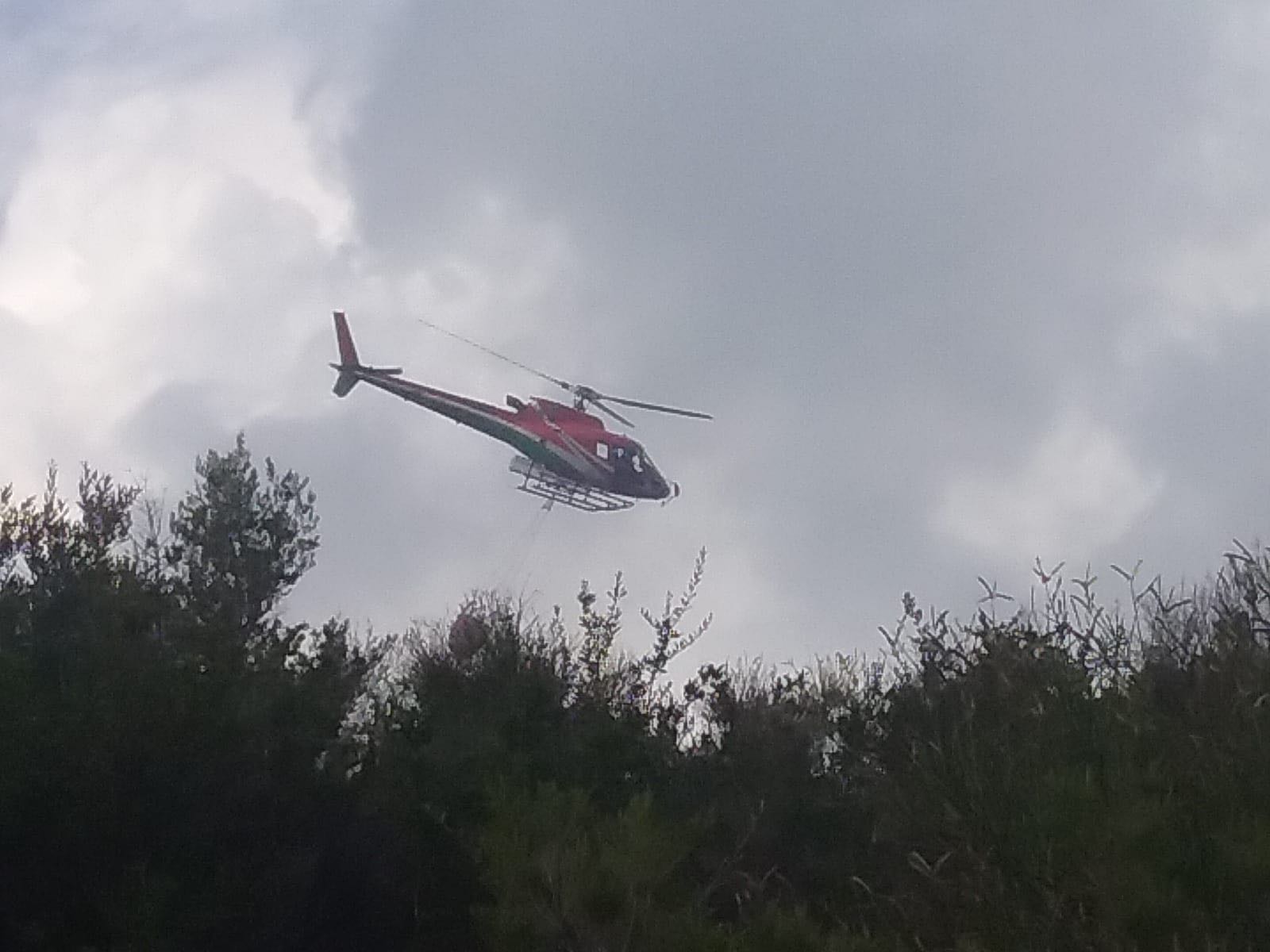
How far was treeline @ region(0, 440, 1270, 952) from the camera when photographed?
30.1 ft

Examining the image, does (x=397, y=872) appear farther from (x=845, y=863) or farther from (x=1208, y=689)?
(x=1208, y=689)

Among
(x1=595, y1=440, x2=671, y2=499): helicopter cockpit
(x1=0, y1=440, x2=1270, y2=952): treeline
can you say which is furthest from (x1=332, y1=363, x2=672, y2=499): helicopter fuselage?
(x1=0, y1=440, x2=1270, y2=952): treeline

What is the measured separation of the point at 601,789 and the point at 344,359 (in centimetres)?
2673

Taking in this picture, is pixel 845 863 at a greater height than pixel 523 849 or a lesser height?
greater

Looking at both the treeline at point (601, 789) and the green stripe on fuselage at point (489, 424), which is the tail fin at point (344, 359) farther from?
the treeline at point (601, 789)

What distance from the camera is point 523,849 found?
1066 cm

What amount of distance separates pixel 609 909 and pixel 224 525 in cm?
2744

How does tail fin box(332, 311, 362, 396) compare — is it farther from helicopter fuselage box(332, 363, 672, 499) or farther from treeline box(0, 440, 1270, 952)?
treeline box(0, 440, 1270, 952)

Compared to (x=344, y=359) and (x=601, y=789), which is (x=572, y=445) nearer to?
(x=344, y=359)

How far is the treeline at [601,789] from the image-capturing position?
916 centimetres

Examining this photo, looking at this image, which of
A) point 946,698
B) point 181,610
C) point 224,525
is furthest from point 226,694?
point 224,525

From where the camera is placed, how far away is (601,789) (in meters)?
17.7

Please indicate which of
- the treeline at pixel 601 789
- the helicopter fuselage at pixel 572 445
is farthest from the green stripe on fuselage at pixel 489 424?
the treeline at pixel 601 789

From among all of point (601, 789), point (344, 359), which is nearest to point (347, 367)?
point (344, 359)
